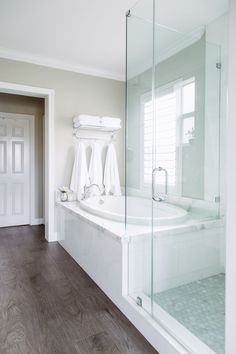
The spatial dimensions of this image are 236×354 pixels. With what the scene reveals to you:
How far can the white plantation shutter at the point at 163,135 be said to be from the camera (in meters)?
2.46

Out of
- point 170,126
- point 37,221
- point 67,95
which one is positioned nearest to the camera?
point 170,126

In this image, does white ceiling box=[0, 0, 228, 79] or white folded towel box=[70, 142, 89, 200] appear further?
white folded towel box=[70, 142, 89, 200]

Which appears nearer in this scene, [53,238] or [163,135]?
[163,135]

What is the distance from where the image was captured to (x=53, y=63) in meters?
3.58

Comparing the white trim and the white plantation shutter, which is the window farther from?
the white trim

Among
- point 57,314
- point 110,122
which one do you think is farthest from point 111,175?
point 57,314

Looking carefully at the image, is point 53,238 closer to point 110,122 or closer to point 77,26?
point 110,122

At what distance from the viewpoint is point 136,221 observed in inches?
85.6

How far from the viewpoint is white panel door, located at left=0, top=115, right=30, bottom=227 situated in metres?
4.41

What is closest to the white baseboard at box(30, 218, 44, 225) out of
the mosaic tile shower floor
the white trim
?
the white trim

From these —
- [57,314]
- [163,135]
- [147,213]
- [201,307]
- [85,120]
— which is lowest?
[57,314]

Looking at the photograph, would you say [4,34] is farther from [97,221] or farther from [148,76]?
[97,221]

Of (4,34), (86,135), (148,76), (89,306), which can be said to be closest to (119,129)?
(86,135)

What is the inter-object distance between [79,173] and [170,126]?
5.26ft
